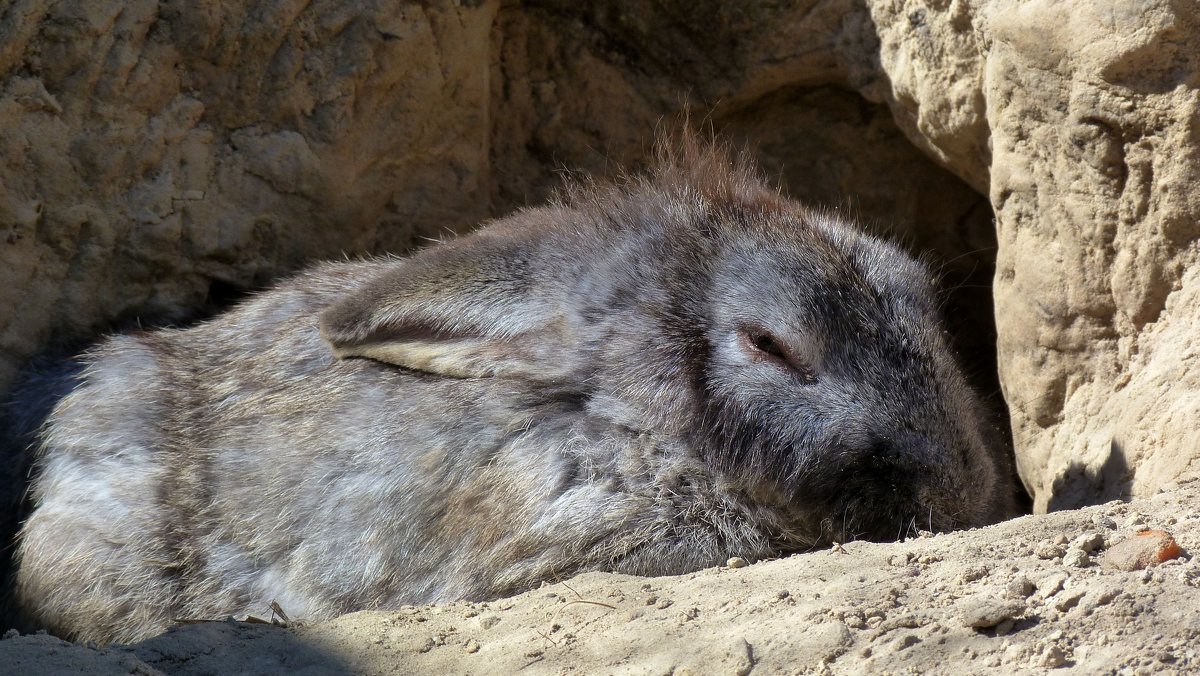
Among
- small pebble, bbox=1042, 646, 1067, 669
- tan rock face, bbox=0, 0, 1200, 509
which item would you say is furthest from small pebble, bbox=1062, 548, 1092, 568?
tan rock face, bbox=0, 0, 1200, 509

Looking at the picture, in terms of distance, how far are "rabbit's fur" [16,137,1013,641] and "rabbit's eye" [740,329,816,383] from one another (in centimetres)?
1

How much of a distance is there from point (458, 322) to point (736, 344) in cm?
100

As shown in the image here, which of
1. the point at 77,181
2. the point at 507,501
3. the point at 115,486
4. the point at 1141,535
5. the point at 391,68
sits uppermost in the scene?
the point at 391,68

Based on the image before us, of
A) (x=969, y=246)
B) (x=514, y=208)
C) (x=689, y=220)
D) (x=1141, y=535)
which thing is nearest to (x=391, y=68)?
(x=514, y=208)

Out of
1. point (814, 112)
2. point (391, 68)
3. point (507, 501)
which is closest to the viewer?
point (507, 501)

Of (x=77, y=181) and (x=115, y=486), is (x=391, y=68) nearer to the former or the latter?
(x=77, y=181)

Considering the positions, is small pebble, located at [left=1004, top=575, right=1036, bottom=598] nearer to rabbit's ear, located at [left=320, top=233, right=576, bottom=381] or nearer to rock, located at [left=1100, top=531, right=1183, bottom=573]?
rock, located at [left=1100, top=531, right=1183, bottom=573]

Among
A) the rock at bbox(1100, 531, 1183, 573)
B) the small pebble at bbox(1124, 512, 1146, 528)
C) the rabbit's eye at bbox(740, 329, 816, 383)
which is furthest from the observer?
the rabbit's eye at bbox(740, 329, 816, 383)

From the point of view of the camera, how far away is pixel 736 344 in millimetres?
4109

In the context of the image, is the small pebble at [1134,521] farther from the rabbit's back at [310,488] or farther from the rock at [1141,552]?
the rabbit's back at [310,488]

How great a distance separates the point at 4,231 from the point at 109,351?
607mm

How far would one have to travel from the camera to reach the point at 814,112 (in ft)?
20.4

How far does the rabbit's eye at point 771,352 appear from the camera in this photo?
160 inches

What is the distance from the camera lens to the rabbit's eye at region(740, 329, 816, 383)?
4062mm
